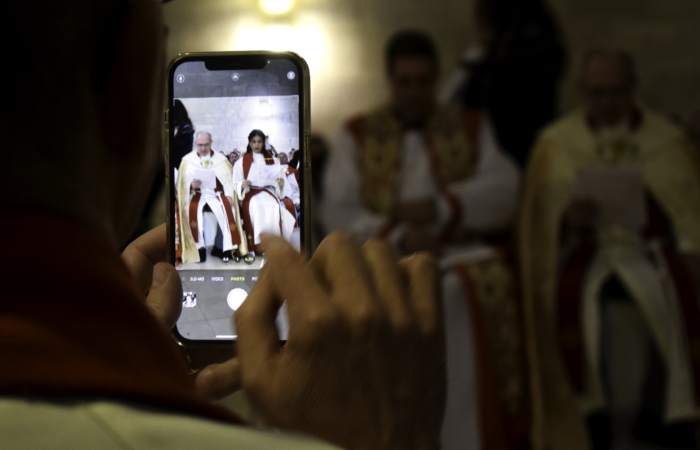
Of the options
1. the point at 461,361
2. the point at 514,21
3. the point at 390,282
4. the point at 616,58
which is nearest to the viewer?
the point at 390,282

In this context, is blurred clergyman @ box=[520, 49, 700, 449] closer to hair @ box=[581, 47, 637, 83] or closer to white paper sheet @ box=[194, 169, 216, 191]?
hair @ box=[581, 47, 637, 83]

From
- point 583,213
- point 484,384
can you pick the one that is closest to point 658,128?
point 583,213

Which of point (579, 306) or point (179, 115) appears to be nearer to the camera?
point (179, 115)

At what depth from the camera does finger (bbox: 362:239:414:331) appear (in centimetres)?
27

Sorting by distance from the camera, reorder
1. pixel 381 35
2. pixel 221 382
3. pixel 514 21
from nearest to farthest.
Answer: pixel 221 382
pixel 514 21
pixel 381 35

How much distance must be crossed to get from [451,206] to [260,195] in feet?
4.30

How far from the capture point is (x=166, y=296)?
429 mm

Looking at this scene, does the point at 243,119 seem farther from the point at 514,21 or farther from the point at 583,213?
the point at 514,21

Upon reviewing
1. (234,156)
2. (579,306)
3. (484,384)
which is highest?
(234,156)

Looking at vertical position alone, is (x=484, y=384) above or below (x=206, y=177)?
below

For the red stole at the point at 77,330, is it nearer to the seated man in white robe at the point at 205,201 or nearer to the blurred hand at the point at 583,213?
the seated man in white robe at the point at 205,201

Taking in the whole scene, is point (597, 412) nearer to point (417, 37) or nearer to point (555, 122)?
point (555, 122)

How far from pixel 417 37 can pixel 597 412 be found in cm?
120

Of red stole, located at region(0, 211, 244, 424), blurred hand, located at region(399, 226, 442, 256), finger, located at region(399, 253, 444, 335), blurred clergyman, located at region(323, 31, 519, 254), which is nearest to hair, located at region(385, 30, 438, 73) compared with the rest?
blurred clergyman, located at region(323, 31, 519, 254)
